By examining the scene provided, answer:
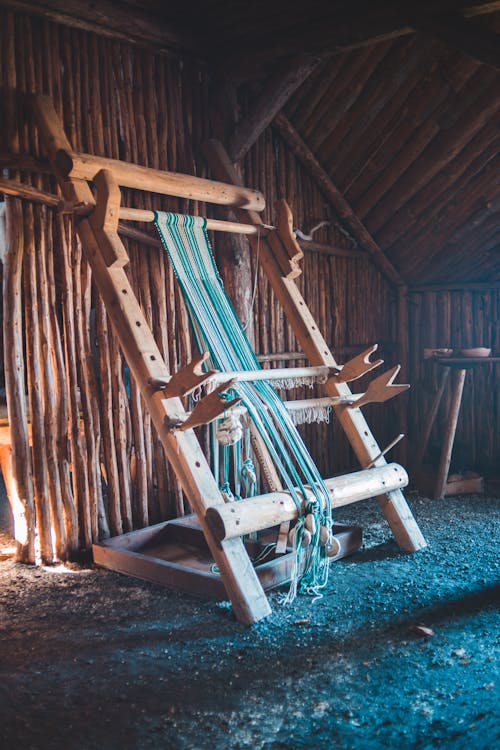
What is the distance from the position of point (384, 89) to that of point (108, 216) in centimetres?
244

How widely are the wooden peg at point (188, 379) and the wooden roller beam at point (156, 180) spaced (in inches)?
48.8

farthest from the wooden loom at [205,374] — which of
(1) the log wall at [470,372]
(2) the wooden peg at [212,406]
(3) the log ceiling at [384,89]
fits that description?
(1) the log wall at [470,372]

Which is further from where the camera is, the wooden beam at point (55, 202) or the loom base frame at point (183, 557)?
the wooden beam at point (55, 202)

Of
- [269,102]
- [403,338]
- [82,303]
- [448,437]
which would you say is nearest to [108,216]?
[82,303]

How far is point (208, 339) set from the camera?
3.65 meters

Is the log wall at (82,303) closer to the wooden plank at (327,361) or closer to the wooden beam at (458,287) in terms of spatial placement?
the wooden plank at (327,361)

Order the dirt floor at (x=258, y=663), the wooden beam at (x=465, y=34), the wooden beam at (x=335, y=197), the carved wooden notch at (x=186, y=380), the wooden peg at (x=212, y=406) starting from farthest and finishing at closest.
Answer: the wooden beam at (x=335, y=197), the wooden beam at (x=465, y=34), the carved wooden notch at (x=186, y=380), the wooden peg at (x=212, y=406), the dirt floor at (x=258, y=663)

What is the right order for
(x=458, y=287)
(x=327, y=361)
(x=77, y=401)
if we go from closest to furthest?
1. (x=77, y=401)
2. (x=327, y=361)
3. (x=458, y=287)

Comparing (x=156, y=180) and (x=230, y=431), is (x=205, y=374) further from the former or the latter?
(x=156, y=180)

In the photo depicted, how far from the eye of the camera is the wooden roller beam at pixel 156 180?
11.6 feet

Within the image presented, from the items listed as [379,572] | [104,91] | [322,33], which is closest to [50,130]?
[104,91]

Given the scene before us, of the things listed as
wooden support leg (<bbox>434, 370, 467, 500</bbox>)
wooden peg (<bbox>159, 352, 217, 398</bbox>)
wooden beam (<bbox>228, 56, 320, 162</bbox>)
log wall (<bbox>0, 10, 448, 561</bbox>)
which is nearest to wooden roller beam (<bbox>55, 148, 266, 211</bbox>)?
log wall (<bbox>0, 10, 448, 561</bbox>)

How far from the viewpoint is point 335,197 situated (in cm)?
570

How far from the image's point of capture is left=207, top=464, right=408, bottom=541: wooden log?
9.81ft
